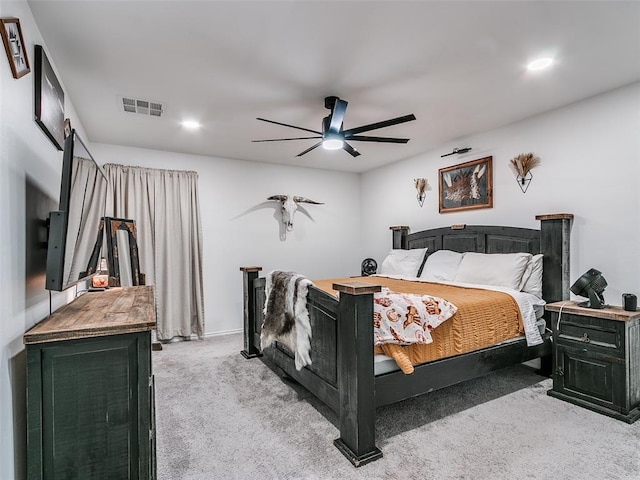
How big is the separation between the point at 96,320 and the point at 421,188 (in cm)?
437

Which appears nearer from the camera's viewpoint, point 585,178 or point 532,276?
point 585,178

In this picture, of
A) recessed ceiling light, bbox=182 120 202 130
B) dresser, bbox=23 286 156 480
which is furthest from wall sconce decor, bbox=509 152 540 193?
dresser, bbox=23 286 156 480

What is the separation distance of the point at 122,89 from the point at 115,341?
94.2 inches

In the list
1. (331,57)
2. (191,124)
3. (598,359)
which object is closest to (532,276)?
(598,359)

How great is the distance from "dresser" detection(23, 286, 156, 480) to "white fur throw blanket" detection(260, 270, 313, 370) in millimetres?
1318

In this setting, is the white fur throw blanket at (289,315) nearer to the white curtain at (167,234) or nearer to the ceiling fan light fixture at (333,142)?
the ceiling fan light fixture at (333,142)

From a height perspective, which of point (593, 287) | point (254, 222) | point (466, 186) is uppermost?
point (466, 186)

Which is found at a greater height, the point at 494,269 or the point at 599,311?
the point at 494,269

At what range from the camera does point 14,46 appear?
59.1 inches

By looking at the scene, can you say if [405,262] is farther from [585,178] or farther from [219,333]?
[219,333]

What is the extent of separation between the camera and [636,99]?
9.46 feet

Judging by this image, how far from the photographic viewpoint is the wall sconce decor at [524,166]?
3.62 meters

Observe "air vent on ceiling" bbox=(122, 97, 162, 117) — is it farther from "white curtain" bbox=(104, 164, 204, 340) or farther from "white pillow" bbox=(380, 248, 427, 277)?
"white pillow" bbox=(380, 248, 427, 277)

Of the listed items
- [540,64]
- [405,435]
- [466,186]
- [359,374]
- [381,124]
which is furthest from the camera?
[466,186]
